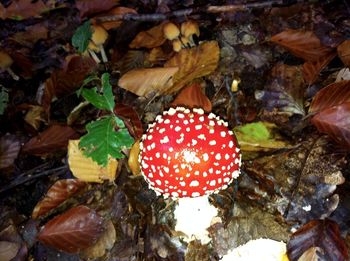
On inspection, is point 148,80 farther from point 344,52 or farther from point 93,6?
point 344,52

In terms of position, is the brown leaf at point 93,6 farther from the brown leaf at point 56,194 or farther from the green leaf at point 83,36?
the brown leaf at point 56,194

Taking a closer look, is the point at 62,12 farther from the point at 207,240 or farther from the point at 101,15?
the point at 207,240

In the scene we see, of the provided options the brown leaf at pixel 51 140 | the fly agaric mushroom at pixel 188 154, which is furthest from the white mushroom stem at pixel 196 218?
the brown leaf at pixel 51 140

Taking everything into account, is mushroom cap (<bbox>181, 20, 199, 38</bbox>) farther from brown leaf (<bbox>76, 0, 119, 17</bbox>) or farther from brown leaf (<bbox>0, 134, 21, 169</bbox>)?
brown leaf (<bbox>0, 134, 21, 169</bbox>)

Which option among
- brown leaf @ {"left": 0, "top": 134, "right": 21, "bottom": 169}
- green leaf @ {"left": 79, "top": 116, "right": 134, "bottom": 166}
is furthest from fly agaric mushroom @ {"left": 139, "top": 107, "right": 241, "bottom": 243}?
brown leaf @ {"left": 0, "top": 134, "right": 21, "bottom": 169}

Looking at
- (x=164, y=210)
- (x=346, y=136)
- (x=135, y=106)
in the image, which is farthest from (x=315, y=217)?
(x=135, y=106)
